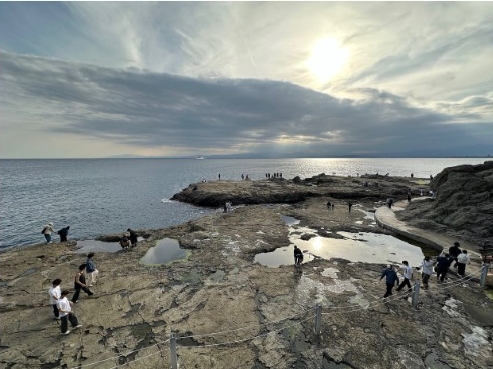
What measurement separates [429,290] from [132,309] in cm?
1604

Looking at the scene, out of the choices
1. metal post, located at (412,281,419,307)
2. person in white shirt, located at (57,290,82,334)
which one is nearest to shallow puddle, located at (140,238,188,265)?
person in white shirt, located at (57,290,82,334)

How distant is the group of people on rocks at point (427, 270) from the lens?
42.3ft

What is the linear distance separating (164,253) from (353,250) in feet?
54.5

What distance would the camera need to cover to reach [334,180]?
6806cm

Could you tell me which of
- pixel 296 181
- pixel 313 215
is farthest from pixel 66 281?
pixel 296 181

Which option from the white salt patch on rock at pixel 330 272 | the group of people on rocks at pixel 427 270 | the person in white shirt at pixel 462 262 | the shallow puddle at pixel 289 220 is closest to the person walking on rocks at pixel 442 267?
the group of people on rocks at pixel 427 270

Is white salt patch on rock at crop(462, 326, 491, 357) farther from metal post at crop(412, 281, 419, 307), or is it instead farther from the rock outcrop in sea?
the rock outcrop in sea

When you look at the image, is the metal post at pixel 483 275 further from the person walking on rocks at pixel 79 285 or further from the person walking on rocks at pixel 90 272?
the person walking on rocks at pixel 90 272

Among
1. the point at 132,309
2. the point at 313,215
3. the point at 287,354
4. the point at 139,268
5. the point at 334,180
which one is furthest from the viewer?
the point at 334,180

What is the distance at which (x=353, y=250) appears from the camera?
22203mm

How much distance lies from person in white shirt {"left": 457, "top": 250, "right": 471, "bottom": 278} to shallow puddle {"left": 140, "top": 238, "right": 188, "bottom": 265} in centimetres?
1870

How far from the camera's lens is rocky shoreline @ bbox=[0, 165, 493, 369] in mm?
9297

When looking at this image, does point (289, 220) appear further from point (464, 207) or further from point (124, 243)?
point (124, 243)

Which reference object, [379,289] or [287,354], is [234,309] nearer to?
[287,354]
